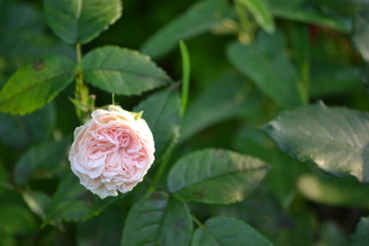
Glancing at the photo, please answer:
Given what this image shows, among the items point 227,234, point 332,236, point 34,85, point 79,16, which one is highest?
point 79,16

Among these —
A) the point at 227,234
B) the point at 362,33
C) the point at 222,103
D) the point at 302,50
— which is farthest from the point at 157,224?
the point at 302,50

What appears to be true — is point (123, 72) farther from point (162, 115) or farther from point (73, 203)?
point (73, 203)

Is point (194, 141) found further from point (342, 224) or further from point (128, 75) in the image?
point (128, 75)

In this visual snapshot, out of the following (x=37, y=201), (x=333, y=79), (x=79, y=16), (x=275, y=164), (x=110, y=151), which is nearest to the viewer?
(x=110, y=151)

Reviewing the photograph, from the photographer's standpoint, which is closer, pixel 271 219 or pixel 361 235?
pixel 361 235

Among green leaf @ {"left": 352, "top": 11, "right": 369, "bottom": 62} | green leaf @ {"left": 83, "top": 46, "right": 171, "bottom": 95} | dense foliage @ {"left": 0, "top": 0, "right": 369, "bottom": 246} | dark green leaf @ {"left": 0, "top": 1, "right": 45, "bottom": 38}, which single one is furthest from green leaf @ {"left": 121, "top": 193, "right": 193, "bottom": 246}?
dark green leaf @ {"left": 0, "top": 1, "right": 45, "bottom": 38}

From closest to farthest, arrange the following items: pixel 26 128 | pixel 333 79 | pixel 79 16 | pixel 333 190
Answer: pixel 79 16, pixel 26 128, pixel 333 190, pixel 333 79

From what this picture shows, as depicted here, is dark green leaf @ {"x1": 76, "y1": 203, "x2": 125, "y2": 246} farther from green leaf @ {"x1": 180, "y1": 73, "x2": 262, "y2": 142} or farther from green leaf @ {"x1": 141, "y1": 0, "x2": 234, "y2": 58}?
green leaf @ {"x1": 141, "y1": 0, "x2": 234, "y2": 58}
